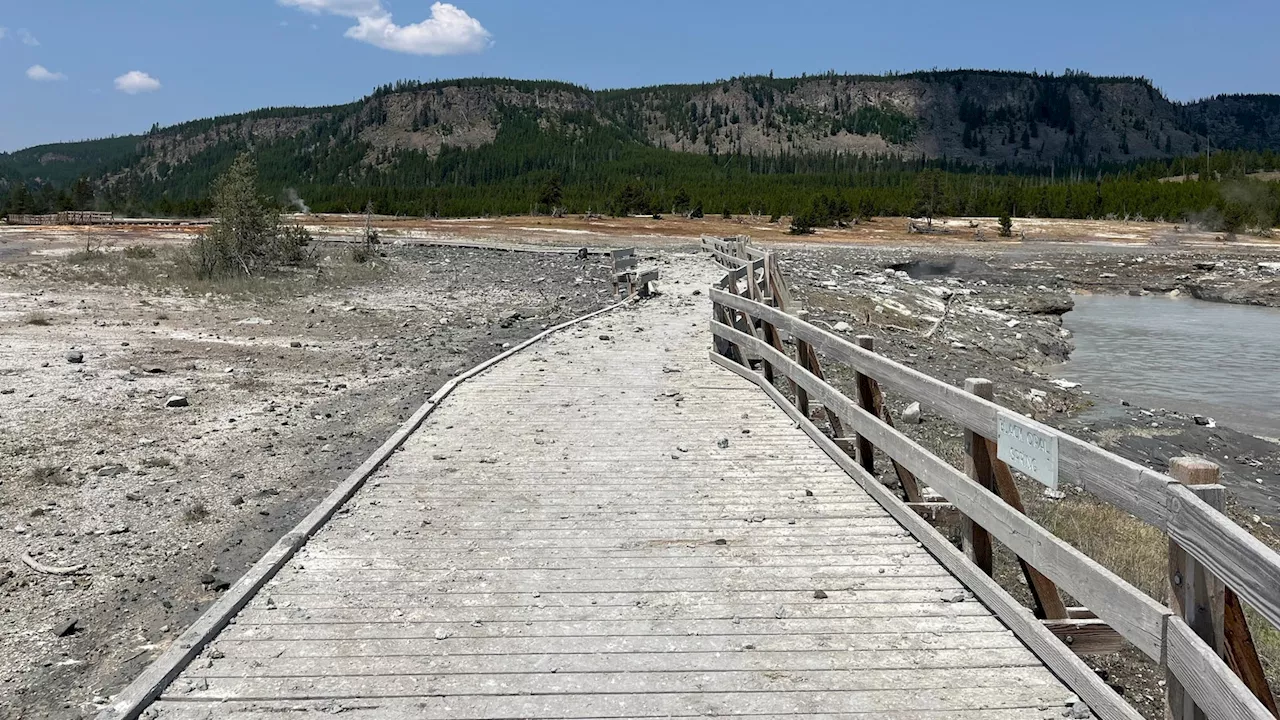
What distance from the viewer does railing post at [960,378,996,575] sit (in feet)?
16.6

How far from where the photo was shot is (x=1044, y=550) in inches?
168

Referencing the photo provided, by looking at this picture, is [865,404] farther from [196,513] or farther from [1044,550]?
[196,513]

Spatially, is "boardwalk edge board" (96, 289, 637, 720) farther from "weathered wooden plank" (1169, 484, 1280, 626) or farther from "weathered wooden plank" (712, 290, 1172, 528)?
"weathered wooden plank" (1169, 484, 1280, 626)

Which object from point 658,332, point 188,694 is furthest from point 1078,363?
point 188,694

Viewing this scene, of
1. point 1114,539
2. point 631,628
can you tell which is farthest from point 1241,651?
point 1114,539

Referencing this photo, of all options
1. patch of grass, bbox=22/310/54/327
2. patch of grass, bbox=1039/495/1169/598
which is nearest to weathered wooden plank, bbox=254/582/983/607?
patch of grass, bbox=1039/495/1169/598

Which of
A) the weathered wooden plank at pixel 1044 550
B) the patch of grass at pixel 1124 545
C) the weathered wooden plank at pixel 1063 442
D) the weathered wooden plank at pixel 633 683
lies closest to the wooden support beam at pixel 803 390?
the weathered wooden plank at pixel 1063 442

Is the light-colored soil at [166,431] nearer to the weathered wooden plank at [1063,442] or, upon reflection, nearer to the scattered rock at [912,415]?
the weathered wooden plank at [1063,442]

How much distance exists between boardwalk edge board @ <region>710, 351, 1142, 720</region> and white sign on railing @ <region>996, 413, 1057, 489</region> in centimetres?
70

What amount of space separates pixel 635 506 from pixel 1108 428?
1022 cm

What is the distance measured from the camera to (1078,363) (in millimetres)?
21859

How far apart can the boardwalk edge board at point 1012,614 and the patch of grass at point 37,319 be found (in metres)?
17.0

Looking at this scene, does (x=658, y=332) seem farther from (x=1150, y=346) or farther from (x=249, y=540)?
(x=1150, y=346)

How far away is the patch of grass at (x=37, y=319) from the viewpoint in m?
17.7
